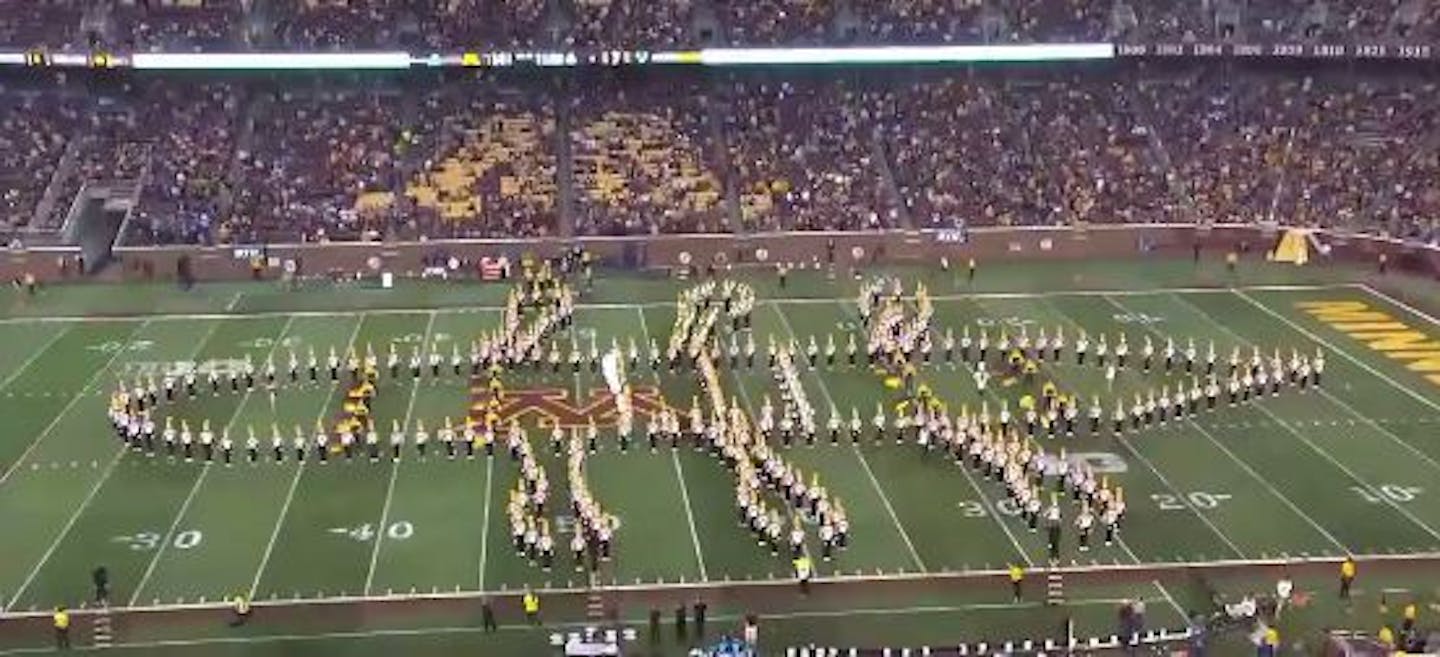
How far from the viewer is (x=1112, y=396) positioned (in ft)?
90.5

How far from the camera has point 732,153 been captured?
152 ft

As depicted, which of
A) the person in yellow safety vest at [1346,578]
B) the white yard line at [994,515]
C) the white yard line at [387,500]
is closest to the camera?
the person in yellow safety vest at [1346,578]

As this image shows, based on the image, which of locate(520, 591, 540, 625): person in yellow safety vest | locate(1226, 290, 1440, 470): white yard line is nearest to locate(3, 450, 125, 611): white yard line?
locate(520, 591, 540, 625): person in yellow safety vest

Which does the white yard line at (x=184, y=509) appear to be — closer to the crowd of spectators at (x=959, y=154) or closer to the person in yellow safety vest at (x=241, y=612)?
the person in yellow safety vest at (x=241, y=612)

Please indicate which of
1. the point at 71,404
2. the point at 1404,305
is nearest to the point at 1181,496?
the point at 1404,305

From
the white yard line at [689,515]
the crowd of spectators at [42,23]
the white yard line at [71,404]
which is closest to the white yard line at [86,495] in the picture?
the white yard line at [71,404]

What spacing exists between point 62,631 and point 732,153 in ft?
98.7

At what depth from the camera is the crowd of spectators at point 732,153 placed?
43.0 meters

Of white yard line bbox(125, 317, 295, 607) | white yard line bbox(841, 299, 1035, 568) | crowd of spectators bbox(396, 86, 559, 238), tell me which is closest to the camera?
white yard line bbox(125, 317, 295, 607)

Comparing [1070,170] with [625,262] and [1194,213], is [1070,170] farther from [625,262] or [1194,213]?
[625,262]

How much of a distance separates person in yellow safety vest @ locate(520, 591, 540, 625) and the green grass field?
0.29 m

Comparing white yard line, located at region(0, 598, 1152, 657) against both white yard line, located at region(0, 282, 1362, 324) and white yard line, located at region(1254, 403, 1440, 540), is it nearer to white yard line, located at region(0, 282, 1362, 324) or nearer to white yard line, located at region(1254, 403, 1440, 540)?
white yard line, located at region(1254, 403, 1440, 540)

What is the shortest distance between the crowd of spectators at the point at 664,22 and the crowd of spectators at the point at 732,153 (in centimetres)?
170

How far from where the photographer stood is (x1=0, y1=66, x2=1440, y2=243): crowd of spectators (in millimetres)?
42969
